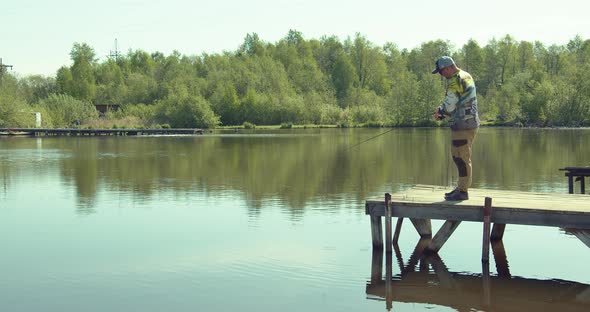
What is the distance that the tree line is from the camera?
12431 centimetres

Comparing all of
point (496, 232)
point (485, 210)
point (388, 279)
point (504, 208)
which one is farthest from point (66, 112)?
point (504, 208)

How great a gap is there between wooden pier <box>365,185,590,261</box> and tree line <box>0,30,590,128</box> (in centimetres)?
10522

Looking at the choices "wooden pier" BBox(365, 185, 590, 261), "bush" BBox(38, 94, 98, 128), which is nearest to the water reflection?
"wooden pier" BBox(365, 185, 590, 261)

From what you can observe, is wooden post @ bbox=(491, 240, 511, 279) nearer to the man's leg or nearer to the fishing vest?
the man's leg

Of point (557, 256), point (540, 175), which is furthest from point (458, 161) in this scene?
point (540, 175)

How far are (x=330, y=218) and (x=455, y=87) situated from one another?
7436 mm

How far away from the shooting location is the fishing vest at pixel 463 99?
1619 cm

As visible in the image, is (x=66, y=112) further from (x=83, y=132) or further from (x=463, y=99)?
(x=463, y=99)

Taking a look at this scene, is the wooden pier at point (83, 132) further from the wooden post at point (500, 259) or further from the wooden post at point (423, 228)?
the wooden post at point (500, 259)

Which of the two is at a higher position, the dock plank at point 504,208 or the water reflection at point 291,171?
the dock plank at point 504,208

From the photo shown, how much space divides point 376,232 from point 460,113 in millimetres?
3113

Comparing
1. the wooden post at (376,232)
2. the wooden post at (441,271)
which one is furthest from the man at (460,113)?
the wooden post at (376,232)

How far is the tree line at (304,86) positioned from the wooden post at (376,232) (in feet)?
343

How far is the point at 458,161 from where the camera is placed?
16.5 meters
